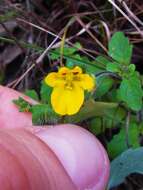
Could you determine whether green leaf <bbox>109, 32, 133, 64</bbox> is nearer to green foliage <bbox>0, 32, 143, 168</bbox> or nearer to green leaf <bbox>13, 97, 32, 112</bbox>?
green foliage <bbox>0, 32, 143, 168</bbox>

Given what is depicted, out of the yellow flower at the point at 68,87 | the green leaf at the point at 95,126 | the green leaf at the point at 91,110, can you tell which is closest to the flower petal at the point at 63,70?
the yellow flower at the point at 68,87

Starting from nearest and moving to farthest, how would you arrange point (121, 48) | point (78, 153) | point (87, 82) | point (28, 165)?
point (28, 165) < point (78, 153) < point (87, 82) < point (121, 48)

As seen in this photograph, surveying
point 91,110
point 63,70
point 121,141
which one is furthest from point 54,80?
point 121,141

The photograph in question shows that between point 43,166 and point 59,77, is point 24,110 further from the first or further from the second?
point 43,166

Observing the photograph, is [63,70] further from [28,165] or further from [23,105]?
[28,165]

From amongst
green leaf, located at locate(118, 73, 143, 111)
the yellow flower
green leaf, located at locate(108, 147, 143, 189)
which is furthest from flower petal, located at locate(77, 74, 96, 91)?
green leaf, located at locate(108, 147, 143, 189)

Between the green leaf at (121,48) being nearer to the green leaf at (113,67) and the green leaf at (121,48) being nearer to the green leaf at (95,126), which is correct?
the green leaf at (113,67)
